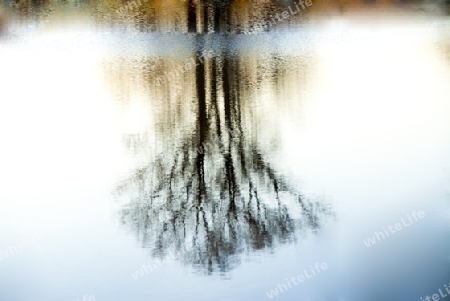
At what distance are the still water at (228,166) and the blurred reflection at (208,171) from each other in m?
0.05

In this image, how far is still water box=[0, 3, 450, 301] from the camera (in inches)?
453

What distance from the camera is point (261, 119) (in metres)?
17.8

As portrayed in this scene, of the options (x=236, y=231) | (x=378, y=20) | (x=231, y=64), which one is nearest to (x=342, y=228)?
(x=236, y=231)

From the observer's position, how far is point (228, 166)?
610 inches

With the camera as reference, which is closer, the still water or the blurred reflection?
the still water

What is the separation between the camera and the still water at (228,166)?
11.5 m

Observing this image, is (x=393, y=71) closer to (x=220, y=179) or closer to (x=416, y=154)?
(x=416, y=154)

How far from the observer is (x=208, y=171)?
15.4 m

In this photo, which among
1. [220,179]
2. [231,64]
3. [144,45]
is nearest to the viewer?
[220,179]

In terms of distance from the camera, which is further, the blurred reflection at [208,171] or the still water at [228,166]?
the blurred reflection at [208,171]

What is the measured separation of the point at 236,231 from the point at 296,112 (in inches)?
244

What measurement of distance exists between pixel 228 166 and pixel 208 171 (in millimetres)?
419

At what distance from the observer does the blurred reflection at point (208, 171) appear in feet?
41.8

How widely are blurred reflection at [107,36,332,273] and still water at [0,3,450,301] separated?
0.05 meters
